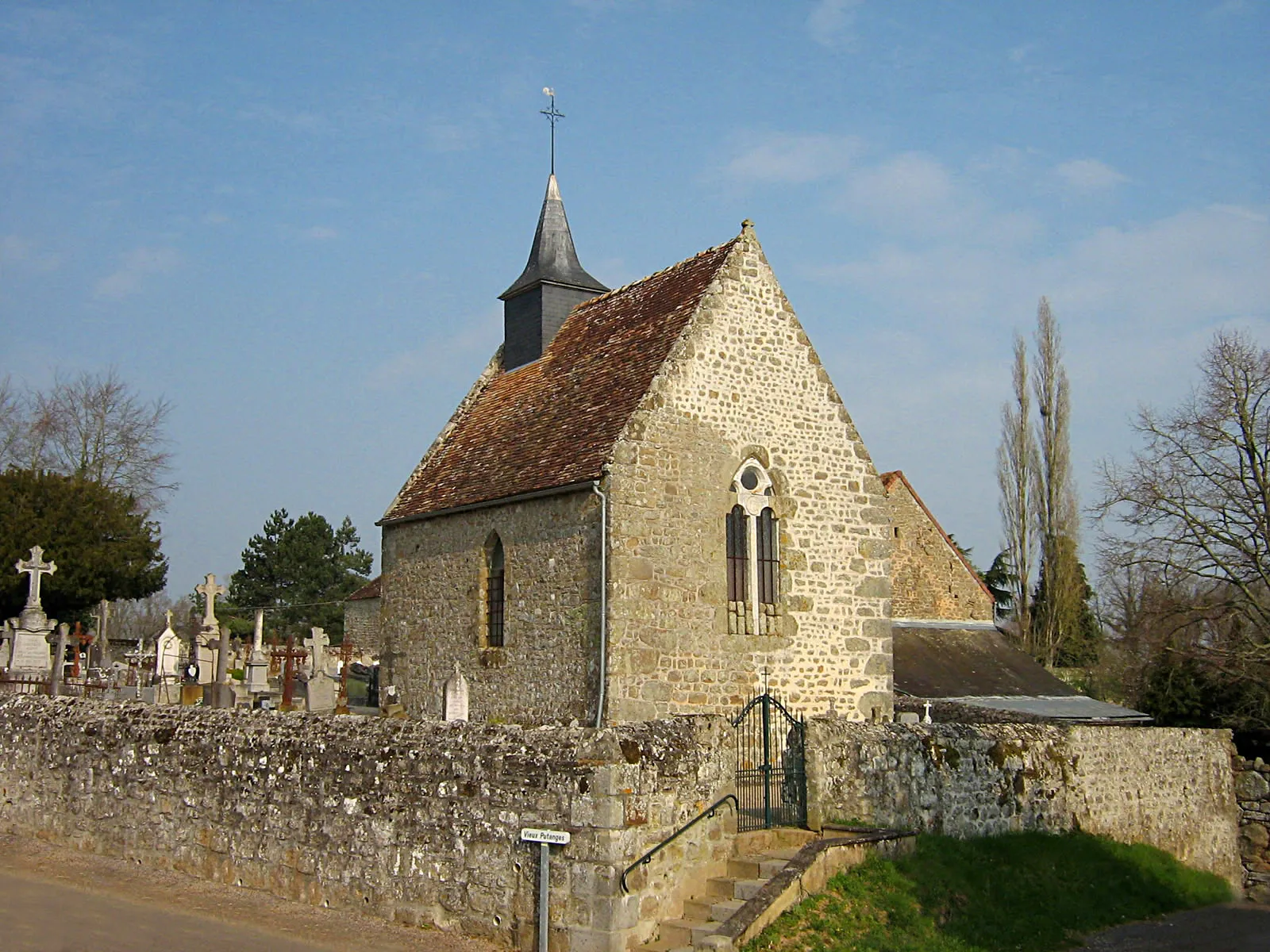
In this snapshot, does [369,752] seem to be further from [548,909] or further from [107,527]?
[107,527]

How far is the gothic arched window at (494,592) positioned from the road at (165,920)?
6.45 metres

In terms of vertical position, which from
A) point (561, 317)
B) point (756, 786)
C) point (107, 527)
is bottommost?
point (756, 786)

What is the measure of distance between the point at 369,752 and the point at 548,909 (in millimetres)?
2635

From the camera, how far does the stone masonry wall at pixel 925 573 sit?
30.8m

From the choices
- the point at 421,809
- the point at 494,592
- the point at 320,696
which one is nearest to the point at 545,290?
the point at 494,592

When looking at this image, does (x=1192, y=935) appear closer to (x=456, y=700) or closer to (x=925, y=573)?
(x=456, y=700)


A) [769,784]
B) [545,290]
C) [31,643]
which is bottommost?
[769,784]

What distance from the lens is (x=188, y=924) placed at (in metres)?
11.5

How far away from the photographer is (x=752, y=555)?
18047mm

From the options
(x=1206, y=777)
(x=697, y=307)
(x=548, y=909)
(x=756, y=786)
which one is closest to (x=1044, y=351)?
(x=1206, y=777)

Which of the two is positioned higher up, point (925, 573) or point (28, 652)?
point (925, 573)

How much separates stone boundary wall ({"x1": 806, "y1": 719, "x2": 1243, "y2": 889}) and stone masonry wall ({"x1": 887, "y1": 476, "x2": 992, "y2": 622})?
10544mm

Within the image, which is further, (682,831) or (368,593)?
(368,593)

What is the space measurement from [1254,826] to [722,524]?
1132 cm
